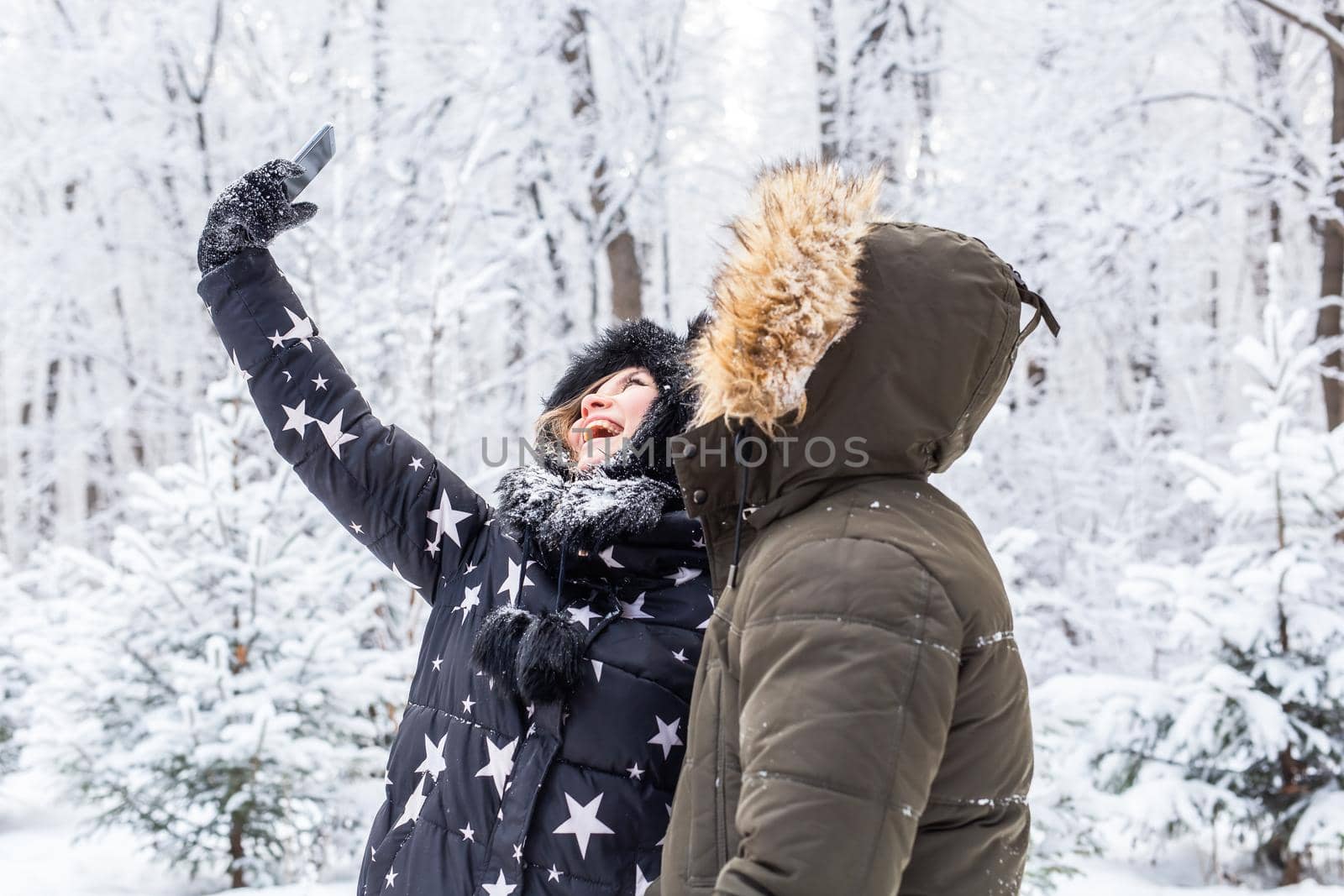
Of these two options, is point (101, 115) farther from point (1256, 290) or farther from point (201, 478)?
point (1256, 290)

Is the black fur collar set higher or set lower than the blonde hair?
lower

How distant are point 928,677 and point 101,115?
37.4ft

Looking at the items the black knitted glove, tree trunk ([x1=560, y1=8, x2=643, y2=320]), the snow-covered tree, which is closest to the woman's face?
the black knitted glove

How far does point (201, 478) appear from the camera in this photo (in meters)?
4.73

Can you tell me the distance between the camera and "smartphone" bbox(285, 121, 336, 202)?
1917 millimetres

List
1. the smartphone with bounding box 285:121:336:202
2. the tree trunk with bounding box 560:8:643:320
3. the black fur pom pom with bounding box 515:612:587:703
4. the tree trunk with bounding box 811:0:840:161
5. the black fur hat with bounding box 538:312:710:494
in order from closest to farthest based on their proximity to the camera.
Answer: the black fur pom pom with bounding box 515:612:587:703, the black fur hat with bounding box 538:312:710:494, the smartphone with bounding box 285:121:336:202, the tree trunk with bounding box 560:8:643:320, the tree trunk with bounding box 811:0:840:161

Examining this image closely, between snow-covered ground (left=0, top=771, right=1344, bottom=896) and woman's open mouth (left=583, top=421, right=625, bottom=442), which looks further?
snow-covered ground (left=0, top=771, right=1344, bottom=896)

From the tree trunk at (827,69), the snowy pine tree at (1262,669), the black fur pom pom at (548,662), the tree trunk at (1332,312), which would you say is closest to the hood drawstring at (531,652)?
the black fur pom pom at (548,662)

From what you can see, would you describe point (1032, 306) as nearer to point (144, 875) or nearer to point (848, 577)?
point (848, 577)

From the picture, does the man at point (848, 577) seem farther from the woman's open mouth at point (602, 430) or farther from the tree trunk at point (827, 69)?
the tree trunk at point (827, 69)

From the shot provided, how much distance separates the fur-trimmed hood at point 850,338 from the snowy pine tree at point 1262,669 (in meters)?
4.01

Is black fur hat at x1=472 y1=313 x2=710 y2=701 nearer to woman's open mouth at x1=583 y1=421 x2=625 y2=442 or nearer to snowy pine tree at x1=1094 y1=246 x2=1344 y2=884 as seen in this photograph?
woman's open mouth at x1=583 y1=421 x2=625 y2=442

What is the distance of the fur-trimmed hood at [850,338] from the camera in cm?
116

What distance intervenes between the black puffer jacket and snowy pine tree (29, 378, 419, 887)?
2.89m
